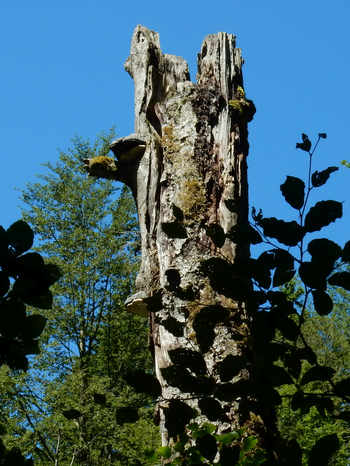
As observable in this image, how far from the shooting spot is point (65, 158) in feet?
57.4

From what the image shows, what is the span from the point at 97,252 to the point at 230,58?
11.4 m

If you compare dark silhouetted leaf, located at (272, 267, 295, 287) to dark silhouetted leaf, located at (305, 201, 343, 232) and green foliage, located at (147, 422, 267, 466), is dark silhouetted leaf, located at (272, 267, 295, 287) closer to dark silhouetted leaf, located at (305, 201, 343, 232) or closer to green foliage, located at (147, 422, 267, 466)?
dark silhouetted leaf, located at (305, 201, 343, 232)

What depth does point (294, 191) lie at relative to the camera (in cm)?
152

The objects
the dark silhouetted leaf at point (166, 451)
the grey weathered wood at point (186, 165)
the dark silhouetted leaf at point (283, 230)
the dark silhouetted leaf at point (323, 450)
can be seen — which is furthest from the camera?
the grey weathered wood at point (186, 165)

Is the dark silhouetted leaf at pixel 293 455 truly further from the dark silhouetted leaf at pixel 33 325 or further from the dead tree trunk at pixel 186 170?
the dead tree trunk at pixel 186 170

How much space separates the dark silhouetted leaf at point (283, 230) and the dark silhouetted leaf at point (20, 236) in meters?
0.57

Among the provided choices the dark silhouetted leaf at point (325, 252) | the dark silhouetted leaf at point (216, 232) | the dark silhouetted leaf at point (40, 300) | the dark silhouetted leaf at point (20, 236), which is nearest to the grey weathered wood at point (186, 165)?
the dark silhouetted leaf at point (216, 232)

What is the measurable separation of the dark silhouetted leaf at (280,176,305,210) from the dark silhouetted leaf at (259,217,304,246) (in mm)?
49

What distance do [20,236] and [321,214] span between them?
26.7 inches

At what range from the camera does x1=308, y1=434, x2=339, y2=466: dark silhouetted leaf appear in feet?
3.88

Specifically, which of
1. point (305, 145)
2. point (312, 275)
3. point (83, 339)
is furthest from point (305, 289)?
point (83, 339)

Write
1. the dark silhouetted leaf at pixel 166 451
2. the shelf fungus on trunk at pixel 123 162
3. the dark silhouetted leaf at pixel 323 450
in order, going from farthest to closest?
the shelf fungus on trunk at pixel 123 162 → the dark silhouetted leaf at pixel 166 451 → the dark silhouetted leaf at pixel 323 450

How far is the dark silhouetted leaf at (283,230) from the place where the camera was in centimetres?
150

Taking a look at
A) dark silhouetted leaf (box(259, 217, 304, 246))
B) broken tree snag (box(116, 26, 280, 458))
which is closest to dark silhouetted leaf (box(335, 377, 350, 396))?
dark silhouetted leaf (box(259, 217, 304, 246))
